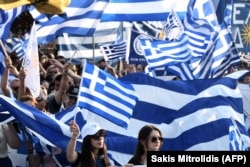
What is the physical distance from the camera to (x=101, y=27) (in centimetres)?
1603

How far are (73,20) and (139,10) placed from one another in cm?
168

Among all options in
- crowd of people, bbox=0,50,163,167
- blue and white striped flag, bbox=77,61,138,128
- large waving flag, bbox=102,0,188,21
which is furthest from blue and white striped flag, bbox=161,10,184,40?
blue and white striped flag, bbox=77,61,138,128

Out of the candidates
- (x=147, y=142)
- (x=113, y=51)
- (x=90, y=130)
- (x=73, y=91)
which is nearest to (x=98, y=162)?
(x=90, y=130)

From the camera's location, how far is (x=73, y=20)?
1136 centimetres

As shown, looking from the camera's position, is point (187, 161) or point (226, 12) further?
point (226, 12)

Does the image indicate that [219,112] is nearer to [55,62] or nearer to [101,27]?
[55,62]

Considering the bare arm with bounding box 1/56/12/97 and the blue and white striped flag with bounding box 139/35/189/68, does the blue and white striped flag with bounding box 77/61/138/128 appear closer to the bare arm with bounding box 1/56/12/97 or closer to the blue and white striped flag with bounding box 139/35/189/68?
the bare arm with bounding box 1/56/12/97

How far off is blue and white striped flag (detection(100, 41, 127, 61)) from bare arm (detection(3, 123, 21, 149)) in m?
6.01

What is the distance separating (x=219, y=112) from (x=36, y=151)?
69.4 inches

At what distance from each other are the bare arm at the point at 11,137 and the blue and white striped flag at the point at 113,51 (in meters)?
6.01

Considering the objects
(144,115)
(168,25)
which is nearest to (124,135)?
(144,115)

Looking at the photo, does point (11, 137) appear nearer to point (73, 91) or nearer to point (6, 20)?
point (73, 91)

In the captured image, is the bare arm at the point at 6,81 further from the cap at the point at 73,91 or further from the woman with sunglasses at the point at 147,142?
the woman with sunglasses at the point at 147,142

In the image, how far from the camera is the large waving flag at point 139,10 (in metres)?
12.6
